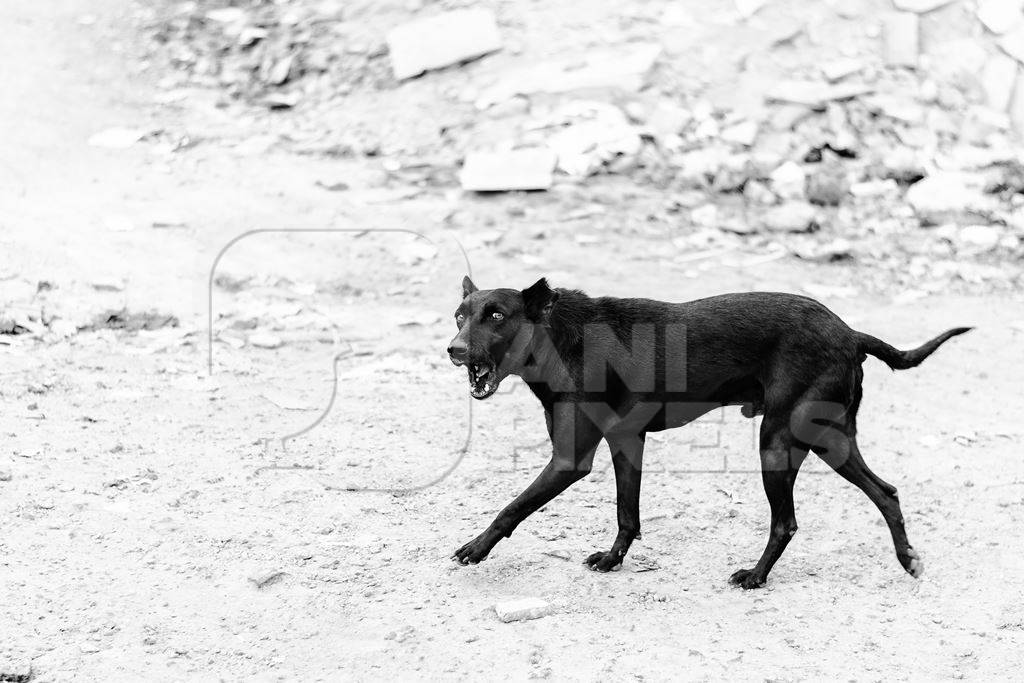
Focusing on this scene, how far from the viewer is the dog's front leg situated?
493 centimetres

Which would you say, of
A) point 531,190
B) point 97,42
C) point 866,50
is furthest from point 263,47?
point 866,50

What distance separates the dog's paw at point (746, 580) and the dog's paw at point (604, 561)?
49 centimetres

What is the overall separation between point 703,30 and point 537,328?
352 inches

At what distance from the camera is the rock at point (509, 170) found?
11.3m

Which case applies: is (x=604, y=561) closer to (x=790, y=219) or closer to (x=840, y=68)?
(x=790, y=219)

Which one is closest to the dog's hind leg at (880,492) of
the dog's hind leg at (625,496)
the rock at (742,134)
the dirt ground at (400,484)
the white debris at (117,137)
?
the dirt ground at (400,484)

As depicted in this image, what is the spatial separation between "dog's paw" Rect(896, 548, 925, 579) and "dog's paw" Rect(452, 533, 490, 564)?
5.79 feet

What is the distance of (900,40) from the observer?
13023mm

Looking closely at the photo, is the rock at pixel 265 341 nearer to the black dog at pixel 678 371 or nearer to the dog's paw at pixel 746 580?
the black dog at pixel 678 371

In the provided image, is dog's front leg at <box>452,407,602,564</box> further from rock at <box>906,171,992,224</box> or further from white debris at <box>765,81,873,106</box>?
white debris at <box>765,81,873,106</box>

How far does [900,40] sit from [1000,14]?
3.74 ft

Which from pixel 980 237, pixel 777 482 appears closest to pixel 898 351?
pixel 777 482

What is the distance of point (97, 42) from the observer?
14.9 meters

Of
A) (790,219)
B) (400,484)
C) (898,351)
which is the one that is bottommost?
(790,219)
